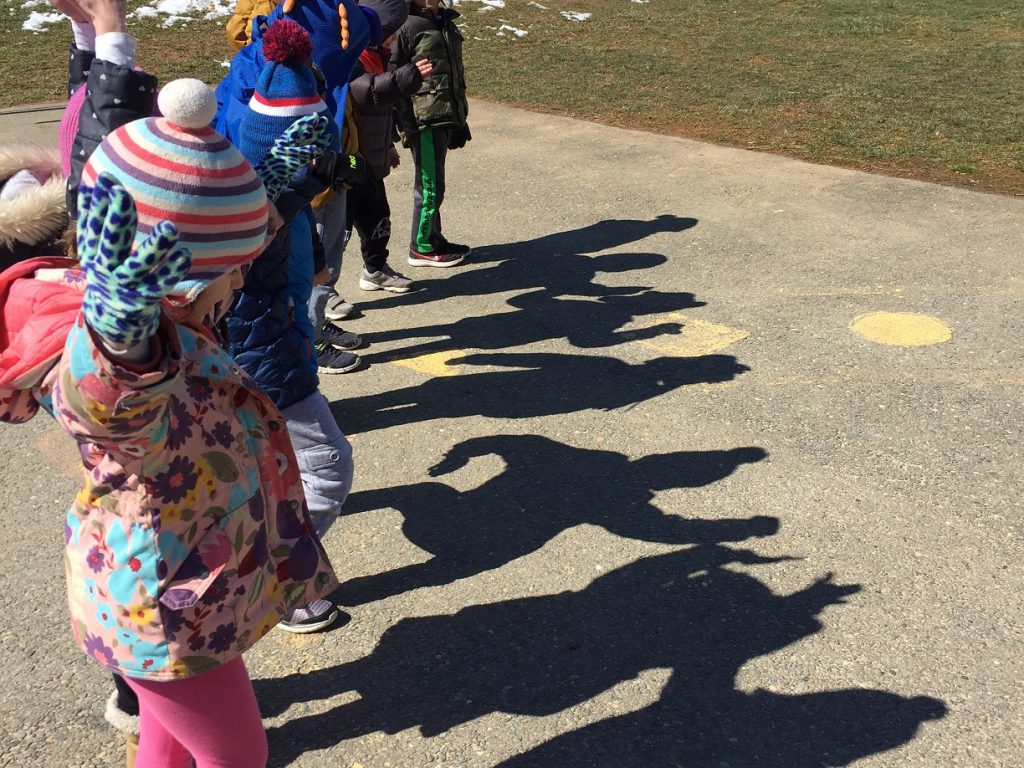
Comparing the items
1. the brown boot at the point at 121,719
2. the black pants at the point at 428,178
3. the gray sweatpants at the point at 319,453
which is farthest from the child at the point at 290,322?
the black pants at the point at 428,178

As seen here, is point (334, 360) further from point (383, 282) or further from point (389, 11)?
point (389, 11)

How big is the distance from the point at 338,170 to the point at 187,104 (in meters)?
0.90

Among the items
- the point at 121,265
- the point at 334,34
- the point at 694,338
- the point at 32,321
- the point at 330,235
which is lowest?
the point at 694,338

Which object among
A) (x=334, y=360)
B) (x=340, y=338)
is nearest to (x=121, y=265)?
(x=334, y=360)

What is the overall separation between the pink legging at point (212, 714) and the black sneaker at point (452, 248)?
15.3ft

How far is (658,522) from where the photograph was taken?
387 cm

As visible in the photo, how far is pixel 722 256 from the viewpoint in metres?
6.49

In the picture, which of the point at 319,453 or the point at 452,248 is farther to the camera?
the point at 452,248

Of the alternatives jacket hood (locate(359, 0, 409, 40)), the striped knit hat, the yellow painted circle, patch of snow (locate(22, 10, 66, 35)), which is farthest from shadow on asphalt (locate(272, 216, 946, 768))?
patch of snow (locate(22, 10, 66, 35))

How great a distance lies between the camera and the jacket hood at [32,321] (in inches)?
75.2

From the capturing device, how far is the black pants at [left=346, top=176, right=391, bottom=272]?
5.79 m

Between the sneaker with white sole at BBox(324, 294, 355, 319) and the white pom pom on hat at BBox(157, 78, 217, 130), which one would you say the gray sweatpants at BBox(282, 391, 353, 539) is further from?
the sneaker with white sole at BBox(324, 294, 355, 319)

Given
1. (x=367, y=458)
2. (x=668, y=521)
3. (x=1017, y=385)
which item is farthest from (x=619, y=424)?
(x=1017, y=385)

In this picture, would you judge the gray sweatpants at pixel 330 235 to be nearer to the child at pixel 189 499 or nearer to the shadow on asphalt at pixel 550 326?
the shadow on asphalt at pixel 550 326
